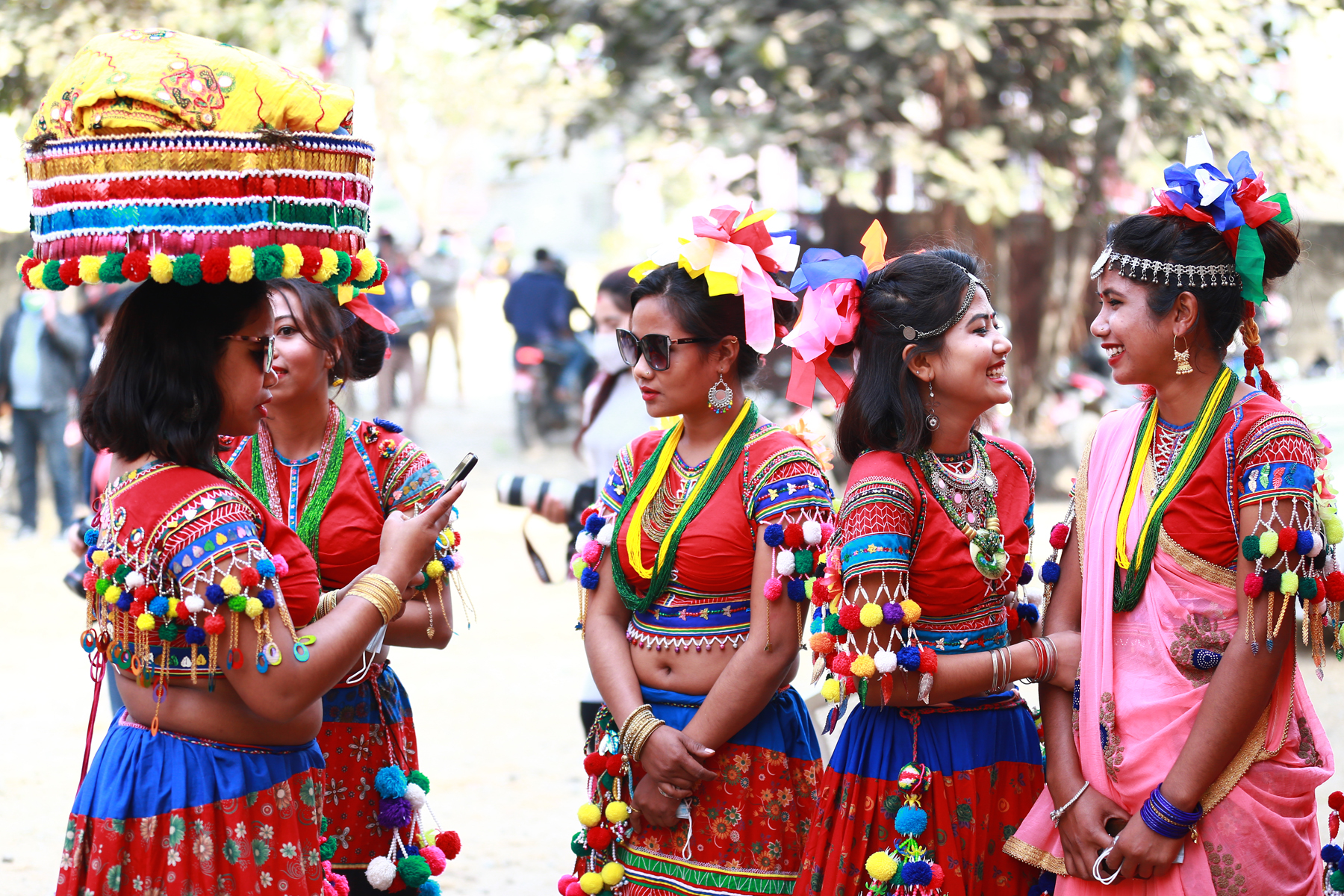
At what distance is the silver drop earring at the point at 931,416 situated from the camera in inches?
109

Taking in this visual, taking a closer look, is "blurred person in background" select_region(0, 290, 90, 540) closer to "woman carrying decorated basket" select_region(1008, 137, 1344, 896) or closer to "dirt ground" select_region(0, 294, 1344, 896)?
"dirt ground" select_region(0, 294, 1344, 896)

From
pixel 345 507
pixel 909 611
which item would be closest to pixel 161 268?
pixel 345 507

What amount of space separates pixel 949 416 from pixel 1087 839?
0.87 m

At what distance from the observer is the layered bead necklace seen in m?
2.69

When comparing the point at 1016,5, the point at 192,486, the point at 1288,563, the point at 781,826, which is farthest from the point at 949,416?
the point at 1016,5

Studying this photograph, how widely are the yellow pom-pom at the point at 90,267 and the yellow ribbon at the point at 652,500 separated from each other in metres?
1.27

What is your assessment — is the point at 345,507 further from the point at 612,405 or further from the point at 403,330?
the point at 403,330

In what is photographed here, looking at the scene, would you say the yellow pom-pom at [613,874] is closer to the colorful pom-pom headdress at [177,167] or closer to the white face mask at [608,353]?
the colorful pom-pom headdress at [177,167]

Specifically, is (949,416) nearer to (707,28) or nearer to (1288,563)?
(1288,563)

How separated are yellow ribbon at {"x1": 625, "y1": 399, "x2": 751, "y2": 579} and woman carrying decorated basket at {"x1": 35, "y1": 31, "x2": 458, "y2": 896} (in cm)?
66

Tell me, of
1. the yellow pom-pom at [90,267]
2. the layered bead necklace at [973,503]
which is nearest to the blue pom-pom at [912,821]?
the layered bead necklace at [973,503]

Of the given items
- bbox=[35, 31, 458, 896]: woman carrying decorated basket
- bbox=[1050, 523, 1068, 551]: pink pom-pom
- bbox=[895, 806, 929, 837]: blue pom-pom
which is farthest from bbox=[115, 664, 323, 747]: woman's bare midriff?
bbox=[1050, 523, 1068, 551]: pink pom-pom

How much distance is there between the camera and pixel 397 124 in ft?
99.7

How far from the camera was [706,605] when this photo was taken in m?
2.94
